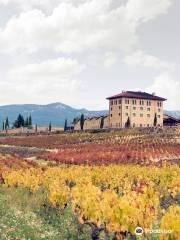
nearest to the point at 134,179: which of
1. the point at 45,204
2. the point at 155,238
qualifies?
the point at 45,204

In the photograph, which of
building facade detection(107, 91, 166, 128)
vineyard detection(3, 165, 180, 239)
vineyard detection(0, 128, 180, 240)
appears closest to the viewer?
vineyard detection(3, 165, 180, 239)

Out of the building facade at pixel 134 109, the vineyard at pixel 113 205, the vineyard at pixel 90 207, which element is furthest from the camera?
the building facade at pixel 134 109

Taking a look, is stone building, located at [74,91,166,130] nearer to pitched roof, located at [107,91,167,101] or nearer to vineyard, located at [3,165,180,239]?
Answer: pitched roof, located at [107,91,167,101]

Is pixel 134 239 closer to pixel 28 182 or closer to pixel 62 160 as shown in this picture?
pixel 28 182

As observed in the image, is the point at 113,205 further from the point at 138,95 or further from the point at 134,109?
the point at 138,95

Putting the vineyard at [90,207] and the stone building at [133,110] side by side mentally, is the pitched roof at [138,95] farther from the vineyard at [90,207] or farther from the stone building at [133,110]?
the vineyard at [90,207]

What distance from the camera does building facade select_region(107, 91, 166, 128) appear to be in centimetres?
11512

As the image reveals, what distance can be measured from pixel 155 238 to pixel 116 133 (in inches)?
2848

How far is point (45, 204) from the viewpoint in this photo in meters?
19.5

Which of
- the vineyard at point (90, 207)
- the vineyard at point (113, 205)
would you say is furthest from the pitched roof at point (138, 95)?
the vineyard at point (113, 205)

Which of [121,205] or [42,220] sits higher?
[121,205]

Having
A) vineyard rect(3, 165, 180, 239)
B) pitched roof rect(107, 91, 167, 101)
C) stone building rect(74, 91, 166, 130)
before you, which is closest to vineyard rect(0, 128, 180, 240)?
vineyard rect(3, 165, 180, 239)

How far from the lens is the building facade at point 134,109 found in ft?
378

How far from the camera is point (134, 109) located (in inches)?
4616
